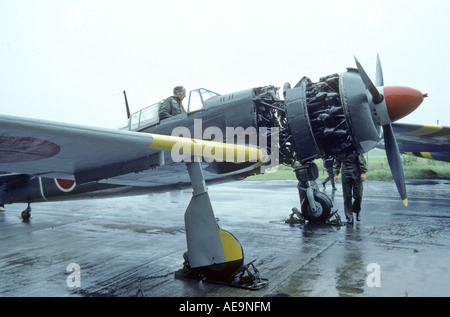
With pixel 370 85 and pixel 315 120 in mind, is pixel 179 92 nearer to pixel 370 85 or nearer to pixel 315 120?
pixel 315 120

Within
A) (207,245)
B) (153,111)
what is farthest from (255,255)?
(153,111)

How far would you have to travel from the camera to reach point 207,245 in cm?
327

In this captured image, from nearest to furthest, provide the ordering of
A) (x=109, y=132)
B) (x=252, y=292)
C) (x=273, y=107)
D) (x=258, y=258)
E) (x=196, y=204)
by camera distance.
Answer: (x=109, y=132), (x=252, y=292), (x=196, y=204), (x=258, y=258), (x=273, y=107)

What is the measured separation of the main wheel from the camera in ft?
19.6

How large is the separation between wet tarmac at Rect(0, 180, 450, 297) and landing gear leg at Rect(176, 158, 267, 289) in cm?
17

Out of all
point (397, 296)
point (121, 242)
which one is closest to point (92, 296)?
point (121, 242)

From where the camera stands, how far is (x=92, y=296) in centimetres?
302

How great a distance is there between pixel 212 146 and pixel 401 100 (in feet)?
9.73

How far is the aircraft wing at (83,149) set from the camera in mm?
2193

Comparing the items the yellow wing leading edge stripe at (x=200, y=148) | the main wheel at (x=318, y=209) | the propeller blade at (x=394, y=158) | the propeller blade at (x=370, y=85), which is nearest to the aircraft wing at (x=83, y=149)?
the yellow wing leading edge stripe at (x=200, y=148)

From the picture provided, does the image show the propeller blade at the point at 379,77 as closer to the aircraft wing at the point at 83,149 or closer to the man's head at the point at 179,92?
the aircraft wing at the point at 83,149

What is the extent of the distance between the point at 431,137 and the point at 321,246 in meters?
9.59

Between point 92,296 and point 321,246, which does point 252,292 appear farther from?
point 321,246
